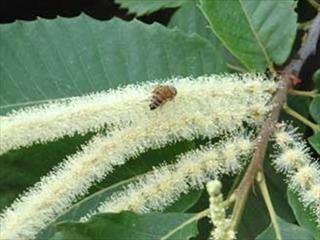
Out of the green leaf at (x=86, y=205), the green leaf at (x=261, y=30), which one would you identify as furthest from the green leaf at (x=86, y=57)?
the green leaf at (x=86, y=205)

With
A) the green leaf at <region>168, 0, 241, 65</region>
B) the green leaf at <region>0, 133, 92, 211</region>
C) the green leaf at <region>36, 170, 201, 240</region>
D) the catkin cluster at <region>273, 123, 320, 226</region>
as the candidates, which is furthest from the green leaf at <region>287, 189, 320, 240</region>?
the green leaf at <region>168, 0, 241, 65</region>

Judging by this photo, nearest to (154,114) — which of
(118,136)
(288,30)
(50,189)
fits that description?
(118,136)

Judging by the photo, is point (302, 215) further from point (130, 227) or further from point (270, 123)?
point (130, 227)

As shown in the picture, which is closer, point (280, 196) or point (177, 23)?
point (280, 196)

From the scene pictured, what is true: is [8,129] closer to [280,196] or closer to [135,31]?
[135,31]

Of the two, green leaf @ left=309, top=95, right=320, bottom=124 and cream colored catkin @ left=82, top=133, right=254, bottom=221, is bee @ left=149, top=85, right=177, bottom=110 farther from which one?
green leaf @ left=309, top=95, right=320, bottom=124

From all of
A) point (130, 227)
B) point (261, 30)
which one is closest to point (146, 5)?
point (261, 30)
